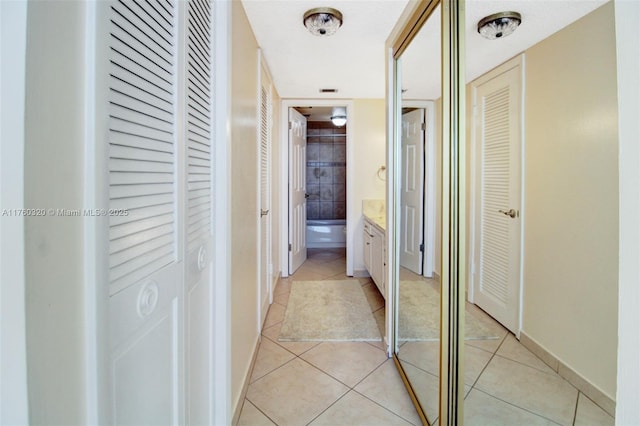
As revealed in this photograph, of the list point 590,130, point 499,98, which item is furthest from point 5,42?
point 499,98

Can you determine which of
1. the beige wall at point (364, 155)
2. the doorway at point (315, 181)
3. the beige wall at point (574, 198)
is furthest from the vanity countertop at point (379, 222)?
the beige wall at point (574, 198)

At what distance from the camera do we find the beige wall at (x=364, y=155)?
3.88 m

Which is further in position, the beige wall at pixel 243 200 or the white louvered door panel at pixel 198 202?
the beige wall at pixel 243 200

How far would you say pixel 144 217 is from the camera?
0.73 meters

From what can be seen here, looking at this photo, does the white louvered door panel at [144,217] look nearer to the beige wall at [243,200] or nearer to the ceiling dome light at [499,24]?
the beige wall at [243,200]

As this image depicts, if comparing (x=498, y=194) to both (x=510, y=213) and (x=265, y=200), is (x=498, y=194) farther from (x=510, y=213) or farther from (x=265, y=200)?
(x=265, y=200)

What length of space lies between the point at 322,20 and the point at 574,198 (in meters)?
1.67

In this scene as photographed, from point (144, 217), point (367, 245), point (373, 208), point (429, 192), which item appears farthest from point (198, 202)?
point (373, 208)

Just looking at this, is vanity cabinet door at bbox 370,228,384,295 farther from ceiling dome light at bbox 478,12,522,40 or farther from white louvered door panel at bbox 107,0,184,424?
white louvered door panel at bbox 107,0,184,424

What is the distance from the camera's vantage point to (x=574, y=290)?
762 mm

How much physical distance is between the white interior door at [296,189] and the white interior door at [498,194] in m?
2.99

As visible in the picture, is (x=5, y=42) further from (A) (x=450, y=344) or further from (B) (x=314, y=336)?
(B) (x=314, y=336)

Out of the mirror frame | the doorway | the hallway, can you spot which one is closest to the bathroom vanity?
the doorway

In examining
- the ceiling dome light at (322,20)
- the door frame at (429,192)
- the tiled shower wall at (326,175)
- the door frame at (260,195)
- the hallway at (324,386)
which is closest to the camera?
the door frame at (429,192)
